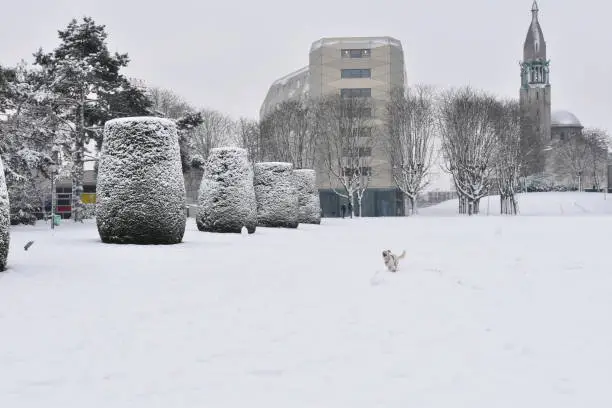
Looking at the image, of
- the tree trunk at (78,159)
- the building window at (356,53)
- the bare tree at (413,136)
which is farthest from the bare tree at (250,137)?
the tree trunk at (78,159)

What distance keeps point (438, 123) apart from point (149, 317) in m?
46.4

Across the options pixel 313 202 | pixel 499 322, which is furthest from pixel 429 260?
pixel 313 202

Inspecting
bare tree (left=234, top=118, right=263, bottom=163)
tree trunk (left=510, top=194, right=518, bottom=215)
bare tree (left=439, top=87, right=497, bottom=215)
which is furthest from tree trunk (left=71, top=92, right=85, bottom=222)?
tree trunk (left=510, top=194, right=518, bottom=215)

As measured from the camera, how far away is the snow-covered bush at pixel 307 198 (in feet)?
110

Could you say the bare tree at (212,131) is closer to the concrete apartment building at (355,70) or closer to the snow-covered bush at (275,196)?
the concrete apartment building at (355,70)

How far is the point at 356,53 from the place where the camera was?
240ft

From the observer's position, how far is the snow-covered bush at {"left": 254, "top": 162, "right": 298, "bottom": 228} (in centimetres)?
2720

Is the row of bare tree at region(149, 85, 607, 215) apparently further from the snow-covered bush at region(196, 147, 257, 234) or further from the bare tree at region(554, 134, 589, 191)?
the bare tree at region(554, 134, 589, 191)

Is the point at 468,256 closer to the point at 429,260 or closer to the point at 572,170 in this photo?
the point at 429,260

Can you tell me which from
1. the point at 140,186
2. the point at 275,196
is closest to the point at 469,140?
the point at 275,196

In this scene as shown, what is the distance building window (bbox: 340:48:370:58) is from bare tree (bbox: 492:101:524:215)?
76.6 feet

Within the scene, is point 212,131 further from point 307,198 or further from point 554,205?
point 554,205

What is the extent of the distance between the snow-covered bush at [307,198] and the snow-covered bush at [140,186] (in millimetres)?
17146

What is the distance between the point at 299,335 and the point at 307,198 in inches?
1102
